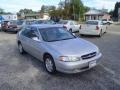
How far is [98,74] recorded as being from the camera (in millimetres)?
5738

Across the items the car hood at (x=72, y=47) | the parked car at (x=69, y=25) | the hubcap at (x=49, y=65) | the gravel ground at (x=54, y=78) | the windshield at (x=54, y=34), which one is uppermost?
the parked car at (x=69, y=25)

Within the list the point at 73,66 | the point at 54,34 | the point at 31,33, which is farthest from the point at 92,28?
the point at 73,66

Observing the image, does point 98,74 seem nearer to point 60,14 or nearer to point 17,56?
point 17,56

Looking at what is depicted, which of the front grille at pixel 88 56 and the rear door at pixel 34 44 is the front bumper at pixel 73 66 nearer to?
the front grille at pixel 88 56

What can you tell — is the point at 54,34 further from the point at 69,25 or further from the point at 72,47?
the point at 69,25

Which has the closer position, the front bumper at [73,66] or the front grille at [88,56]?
the front bumper at [73,66]

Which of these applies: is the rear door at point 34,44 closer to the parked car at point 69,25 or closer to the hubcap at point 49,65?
the hubcap at point 49,65

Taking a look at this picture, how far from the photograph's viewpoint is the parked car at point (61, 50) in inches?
206

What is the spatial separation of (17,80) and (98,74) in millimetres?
2467

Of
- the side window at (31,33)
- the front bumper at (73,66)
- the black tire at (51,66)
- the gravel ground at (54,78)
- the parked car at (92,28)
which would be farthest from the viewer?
the parked car at (92,28)

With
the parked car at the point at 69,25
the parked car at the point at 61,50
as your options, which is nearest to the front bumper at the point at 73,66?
the parked car at the point at 61,50

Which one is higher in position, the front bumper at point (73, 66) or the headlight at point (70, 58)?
the headlight at point (70, 58)

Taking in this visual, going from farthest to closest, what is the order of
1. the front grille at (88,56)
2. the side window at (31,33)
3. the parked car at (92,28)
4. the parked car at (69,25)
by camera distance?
1. the parked car at (69,25)
2. the parked car at (92,28)
3. the side window at (31,33)
4. the front grille at (88,56)

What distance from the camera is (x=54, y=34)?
680 centimetres
